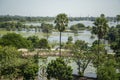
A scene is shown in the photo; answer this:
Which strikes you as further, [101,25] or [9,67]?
[101,25]

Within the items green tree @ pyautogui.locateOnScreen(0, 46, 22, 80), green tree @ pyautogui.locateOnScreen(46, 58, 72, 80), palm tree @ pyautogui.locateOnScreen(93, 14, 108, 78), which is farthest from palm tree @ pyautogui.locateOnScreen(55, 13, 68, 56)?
green tree @ pyautogui.locateOnScreen(0, 46, 22, 80)

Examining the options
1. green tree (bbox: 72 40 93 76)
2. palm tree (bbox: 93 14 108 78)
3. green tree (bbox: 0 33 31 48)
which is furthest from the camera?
green tree (bbox: 0 33 31 48)

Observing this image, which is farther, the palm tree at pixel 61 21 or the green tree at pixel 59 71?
the palm tree at pixel 61 21

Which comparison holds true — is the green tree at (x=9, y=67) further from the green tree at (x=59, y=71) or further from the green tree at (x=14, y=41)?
the green tree at (x=14, y=41)

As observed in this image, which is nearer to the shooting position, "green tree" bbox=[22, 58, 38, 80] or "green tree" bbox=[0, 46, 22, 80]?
"green tree" bbox=[0, 46, 22, 80]

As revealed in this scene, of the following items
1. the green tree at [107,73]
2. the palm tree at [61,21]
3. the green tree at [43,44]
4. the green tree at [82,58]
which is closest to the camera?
the green tree at [107,73]

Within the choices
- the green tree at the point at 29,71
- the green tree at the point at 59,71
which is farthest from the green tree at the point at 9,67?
the green tree at the point at 59,71

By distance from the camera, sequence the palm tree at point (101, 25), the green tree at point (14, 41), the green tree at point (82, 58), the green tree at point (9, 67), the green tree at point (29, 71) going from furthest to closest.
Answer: the green tree at point (14, 41)
the palm tree at point (101, 25)
the green tree at point (82, 58)
the green tree at point (29, 71)
the green tree at point (9, 67)

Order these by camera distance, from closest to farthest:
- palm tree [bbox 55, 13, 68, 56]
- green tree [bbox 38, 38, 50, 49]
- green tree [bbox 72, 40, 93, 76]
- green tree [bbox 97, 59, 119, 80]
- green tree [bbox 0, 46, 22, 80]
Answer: green tree [bbox 97, 59, 119, 80] → green tree [bbox 0, 46, 22, 80] → green tree [bbox 72, 40, 93, 76] → palm tree [bbox 55, 13, 68, 56] → green tree [bbox 38, 38, 50, 49]

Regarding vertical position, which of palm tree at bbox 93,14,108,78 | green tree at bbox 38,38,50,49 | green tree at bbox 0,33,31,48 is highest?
palm tree at bbox 93,14,108,78

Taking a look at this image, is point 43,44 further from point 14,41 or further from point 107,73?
point 107,73

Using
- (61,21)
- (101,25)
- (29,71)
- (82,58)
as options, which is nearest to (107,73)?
(82,58)

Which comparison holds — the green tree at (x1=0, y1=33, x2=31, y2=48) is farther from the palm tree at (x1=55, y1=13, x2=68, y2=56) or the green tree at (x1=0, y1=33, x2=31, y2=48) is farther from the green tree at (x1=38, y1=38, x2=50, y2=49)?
the palm tree at (x1=55, y1=13, x2=68, y2=56)

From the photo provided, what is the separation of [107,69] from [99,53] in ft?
39.4
